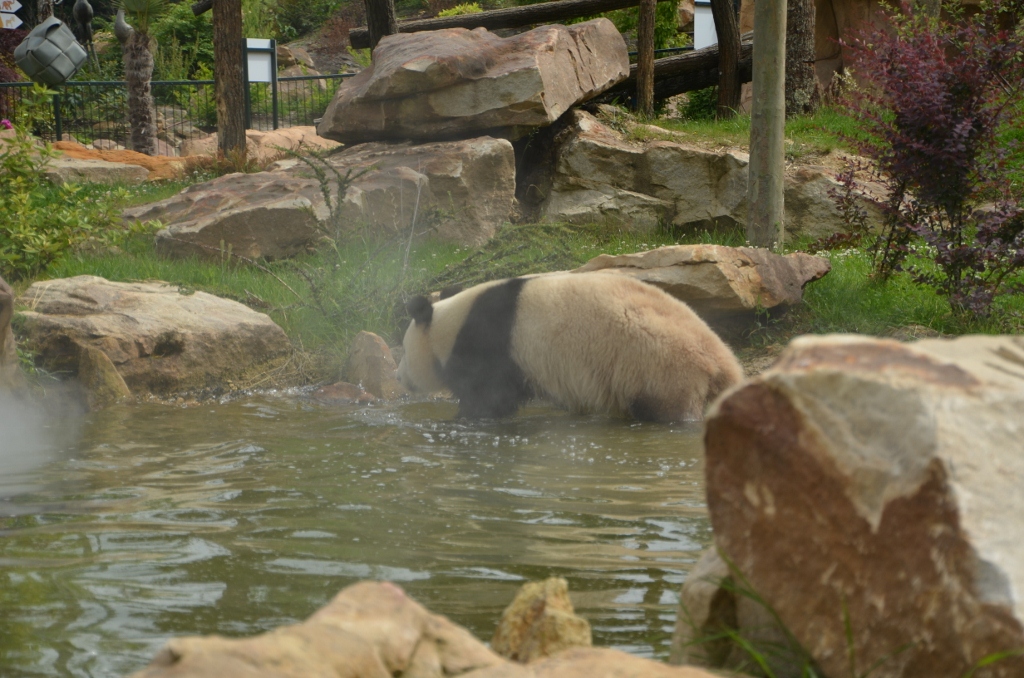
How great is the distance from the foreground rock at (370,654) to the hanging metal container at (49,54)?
14221mm

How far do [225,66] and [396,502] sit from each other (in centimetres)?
919

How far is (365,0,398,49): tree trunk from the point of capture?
1212cm

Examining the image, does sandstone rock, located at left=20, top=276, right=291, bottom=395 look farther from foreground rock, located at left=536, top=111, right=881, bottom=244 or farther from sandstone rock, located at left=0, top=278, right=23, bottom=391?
foreground rock, located at left=536, top=111, right=881, bottom=244

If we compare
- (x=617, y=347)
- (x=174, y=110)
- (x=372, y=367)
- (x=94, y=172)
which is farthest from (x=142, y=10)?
(x=617, y=347)

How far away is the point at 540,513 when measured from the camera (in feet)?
12.4

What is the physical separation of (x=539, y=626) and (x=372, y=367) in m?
4.51

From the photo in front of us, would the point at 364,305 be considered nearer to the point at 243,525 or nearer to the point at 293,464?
the point at 293,464

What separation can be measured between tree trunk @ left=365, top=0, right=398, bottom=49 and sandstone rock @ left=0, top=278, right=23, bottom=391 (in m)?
7.78

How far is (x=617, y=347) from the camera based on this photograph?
538 centimetres

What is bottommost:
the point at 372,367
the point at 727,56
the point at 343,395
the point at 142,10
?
the point at 343,395

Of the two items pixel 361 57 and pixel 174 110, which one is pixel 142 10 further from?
pixel 361 57

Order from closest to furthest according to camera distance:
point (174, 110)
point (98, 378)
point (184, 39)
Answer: point (98, 378) → point (174, 110) → point (184, 39)

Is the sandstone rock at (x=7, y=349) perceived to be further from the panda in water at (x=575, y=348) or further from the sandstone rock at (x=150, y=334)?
the panda in water at (x=575, y=348)

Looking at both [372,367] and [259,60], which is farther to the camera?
[259,60]
